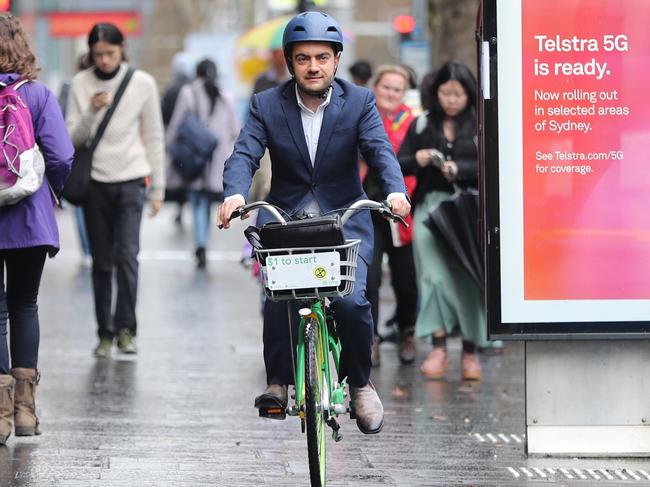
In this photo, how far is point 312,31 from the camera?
6.38 meters

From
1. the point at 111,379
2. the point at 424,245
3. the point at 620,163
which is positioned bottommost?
the point at 111,379

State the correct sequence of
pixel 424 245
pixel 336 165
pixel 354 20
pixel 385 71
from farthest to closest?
pixel 354 20
pixel 385 71
pixel 424 245
pixel 336 165

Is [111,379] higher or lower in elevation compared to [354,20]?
lower

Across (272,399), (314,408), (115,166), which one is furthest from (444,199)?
(314,408)

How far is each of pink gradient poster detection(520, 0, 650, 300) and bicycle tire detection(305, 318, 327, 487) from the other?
1.52m

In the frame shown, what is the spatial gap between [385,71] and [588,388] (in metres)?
Answer: 3.91

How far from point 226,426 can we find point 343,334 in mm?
1738

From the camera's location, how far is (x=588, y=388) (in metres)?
7.31

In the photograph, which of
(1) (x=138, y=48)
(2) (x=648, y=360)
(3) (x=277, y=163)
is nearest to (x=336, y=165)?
(3) (x=277, y=163)

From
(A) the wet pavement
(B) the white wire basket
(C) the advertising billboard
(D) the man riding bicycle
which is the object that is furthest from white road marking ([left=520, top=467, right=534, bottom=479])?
(B) the white wire basket

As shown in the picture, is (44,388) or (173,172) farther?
(173,172)

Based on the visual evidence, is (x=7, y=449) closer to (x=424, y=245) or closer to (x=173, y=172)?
(x=424, y=245)

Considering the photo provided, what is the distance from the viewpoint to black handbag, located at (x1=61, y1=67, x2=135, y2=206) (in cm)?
1009

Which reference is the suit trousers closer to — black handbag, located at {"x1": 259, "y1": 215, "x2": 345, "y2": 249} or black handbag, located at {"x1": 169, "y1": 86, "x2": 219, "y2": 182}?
black handbag, located at {"x1": 259, "y1": 215, "x2": 345, "y2": 249}
